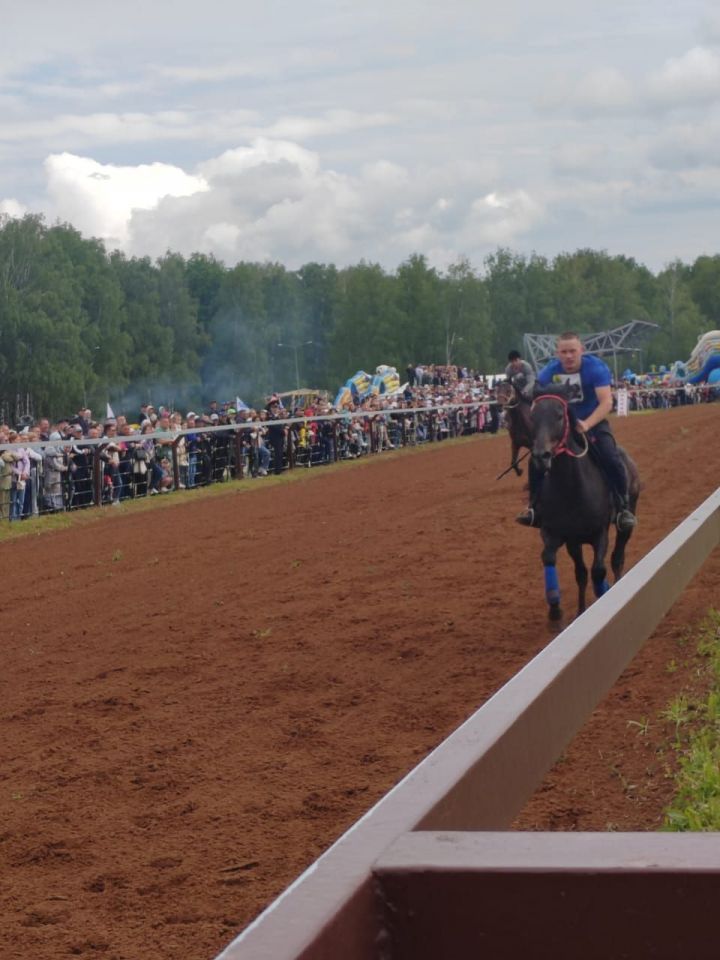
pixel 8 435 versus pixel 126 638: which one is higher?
pixel 8 435

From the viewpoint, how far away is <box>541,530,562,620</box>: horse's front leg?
31.6 feet

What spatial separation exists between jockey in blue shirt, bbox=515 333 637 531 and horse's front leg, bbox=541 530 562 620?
0.22 meters

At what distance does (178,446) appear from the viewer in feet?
77.7

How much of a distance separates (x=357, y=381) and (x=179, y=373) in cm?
6501

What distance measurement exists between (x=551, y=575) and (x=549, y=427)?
113cm

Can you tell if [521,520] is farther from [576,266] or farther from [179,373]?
[576,266]

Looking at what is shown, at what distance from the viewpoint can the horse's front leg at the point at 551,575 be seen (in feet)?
31.6

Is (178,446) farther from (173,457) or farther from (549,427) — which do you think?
(549,427)

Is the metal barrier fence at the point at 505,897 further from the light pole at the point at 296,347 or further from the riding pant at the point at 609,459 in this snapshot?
the light pole at the point at 296,347

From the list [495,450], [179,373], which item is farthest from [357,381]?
[179,373]

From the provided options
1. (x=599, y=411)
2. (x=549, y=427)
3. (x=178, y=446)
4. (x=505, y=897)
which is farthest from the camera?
(x=178, y=446)

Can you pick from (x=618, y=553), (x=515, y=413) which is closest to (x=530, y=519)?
Result: (x=618, y=553)

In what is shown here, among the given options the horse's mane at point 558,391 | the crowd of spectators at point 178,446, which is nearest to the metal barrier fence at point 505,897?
the horse's mane at point 558,391

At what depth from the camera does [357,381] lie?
1750 inches
